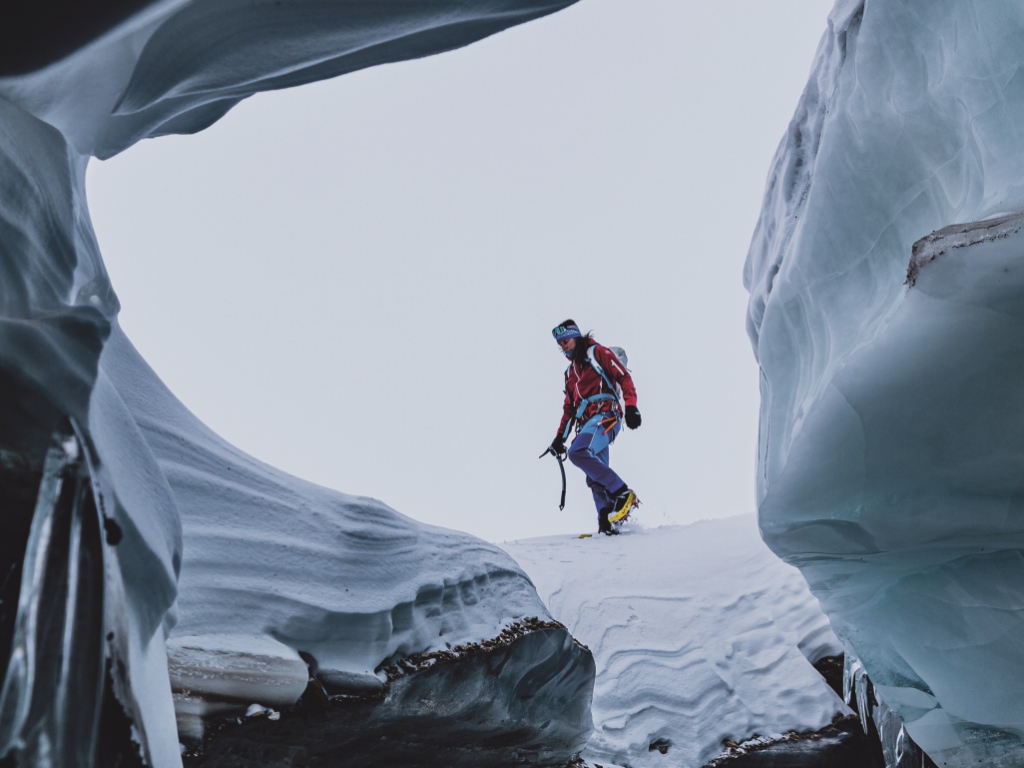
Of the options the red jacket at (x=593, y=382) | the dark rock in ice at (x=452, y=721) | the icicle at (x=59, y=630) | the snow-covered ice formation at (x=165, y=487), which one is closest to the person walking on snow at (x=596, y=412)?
the red jacket at (x=593, y=382)

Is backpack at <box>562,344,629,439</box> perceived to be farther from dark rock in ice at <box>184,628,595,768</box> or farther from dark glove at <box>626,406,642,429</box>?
dark rock in ice at <box>184,628,595,768</box>

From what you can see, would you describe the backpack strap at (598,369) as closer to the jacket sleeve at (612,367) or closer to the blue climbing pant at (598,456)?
the jacket sleeve at (612,367)

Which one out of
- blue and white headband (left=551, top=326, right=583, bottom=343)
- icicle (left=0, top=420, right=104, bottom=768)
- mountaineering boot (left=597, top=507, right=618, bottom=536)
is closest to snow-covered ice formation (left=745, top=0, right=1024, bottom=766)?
icicle (left=0, top=420, right=104, bottom=768)

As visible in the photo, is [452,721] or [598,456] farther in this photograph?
[598,456]

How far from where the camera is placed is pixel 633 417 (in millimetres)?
6379

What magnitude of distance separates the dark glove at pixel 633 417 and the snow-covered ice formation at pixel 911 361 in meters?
3.69

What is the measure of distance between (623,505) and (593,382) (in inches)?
39.1

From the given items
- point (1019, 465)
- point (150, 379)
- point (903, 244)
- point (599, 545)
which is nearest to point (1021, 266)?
point (1019, 465)

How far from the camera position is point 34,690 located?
3.00 ft

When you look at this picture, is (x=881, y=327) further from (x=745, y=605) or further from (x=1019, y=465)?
(x=745, y=605)

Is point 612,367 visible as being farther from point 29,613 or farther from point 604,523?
point 29,613

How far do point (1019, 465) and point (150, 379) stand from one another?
6.19 feet

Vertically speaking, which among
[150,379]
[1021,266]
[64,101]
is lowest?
[1021,266]

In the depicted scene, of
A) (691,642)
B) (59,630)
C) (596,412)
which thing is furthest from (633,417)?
(59,630)
